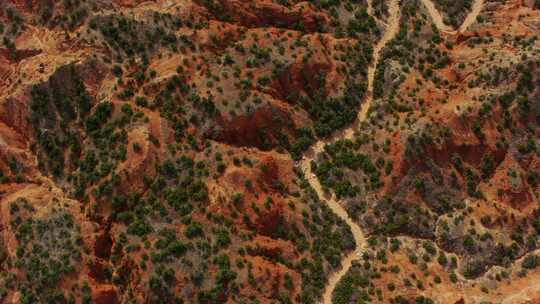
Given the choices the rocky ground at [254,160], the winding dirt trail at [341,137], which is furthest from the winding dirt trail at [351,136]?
the rocky ground at [254,160]

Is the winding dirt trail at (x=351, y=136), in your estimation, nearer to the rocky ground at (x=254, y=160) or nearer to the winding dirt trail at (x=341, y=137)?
the winding dirt trail at (x=341, y=137)

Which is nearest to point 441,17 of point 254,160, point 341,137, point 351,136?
point 351,136

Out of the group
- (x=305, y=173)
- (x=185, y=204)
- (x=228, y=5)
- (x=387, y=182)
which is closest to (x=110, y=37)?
(x=228, y=5)

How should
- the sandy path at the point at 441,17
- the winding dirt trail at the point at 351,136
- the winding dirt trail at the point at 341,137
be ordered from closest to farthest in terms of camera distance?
the winding dirt trail at the point at 341,137, the winding dirt trail at the point at 351,136, the sandy path at the point at 441,17

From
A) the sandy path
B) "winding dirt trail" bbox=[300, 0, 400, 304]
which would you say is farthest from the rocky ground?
the sandy path

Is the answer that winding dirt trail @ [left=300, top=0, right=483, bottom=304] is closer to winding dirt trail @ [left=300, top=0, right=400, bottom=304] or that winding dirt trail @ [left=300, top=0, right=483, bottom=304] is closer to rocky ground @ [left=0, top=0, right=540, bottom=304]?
winding dirt trail @ [left=300, top=0, right=400, bottom=304]
